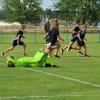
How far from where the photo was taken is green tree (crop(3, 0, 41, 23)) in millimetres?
133000

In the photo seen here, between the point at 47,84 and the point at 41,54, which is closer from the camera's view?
the point at 47,84

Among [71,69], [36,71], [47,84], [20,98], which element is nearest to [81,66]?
[71,69]

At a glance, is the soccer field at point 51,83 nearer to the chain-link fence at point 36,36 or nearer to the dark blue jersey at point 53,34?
the dark blue jersey at point 53,34

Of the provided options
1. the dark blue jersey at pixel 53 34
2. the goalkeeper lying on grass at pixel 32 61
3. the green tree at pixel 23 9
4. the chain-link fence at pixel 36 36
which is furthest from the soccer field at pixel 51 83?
the green tree at pixel 23 9

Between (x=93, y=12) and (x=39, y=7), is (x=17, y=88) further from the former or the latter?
(x=39, y=7)

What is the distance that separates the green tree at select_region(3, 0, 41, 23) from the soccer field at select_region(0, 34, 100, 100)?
112 m

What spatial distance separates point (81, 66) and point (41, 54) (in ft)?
6.64

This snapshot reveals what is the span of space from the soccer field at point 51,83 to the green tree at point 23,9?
112025mm

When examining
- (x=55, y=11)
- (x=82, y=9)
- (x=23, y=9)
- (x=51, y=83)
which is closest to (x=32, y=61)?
(x=51, y=83)

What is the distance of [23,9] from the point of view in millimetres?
134375

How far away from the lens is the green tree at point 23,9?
→ 133 metres

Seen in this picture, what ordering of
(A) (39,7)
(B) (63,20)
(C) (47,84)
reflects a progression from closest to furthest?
1. (C) (47,84)
2. (B) (63,20)
3. (A) (39,7)

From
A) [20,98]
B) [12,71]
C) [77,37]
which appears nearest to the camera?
[20,98]

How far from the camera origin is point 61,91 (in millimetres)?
14102
